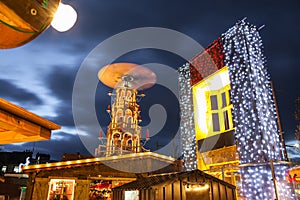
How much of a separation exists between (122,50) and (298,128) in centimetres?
1265

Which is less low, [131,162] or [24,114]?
[24,114]

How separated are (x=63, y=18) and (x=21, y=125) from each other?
1523mm

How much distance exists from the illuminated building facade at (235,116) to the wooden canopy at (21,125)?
719 centimetres

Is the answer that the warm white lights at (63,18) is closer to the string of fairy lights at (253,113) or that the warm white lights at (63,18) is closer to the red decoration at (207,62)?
the string of fairy lights at (253,113)

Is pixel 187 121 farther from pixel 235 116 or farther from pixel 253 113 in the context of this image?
pixel 253 113

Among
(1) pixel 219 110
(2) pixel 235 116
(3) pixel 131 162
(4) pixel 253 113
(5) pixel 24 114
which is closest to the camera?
(5) pixel 24 114

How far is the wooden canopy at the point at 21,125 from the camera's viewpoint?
2.48 m

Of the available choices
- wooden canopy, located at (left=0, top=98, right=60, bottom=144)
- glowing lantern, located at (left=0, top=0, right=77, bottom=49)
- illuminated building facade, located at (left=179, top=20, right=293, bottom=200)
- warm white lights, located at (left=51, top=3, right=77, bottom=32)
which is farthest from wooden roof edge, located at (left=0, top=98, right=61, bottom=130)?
illuminated building facade, located at (left=179, top=20, right=293, bottom=200)

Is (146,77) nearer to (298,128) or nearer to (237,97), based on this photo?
(237,97)

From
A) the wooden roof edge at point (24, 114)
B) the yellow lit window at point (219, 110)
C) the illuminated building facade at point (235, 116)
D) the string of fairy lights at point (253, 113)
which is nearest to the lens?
the wooden roof edge at point (24, 114)

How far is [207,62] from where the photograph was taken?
11438mm

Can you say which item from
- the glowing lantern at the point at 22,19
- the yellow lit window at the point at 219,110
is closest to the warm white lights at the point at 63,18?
the glowing lantern at the point at 22,19

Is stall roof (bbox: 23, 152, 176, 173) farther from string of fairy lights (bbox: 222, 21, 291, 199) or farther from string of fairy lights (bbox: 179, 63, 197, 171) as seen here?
string of fairy lights (bbox: 222, 21, 291, 199)

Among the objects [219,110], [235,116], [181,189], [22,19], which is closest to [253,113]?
[235,116]
